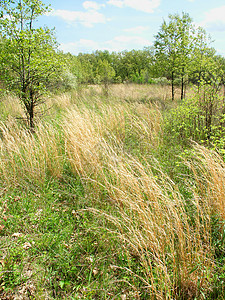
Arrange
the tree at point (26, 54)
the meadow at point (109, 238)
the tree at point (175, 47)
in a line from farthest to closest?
the tree at point (175, 47)
the tree at point (26, 54)
the meadow at point (109, 238)

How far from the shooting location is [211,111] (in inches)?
185

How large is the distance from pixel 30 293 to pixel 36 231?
786 millimetres

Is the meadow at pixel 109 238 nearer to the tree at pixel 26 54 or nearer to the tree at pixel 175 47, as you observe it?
the tree at pixel 26 54

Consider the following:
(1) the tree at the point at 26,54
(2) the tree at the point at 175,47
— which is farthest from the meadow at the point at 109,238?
(2) the tree at the point at 175,47

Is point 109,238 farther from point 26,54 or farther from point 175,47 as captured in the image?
point 175,47

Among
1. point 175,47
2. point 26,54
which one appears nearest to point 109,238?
point 26,54

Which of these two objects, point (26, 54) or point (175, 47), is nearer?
point (26, 54)

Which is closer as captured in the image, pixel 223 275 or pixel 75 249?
pixel 223 275

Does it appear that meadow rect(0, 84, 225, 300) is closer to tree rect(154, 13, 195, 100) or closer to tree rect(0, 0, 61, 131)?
tree rect(0, 0, 61, 131)

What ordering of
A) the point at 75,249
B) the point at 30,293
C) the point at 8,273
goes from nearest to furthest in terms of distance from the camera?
the point at 30,293, the point at 8,273, the point at 75,249

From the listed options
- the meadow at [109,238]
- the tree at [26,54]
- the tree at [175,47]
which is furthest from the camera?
the tree at [175,47]

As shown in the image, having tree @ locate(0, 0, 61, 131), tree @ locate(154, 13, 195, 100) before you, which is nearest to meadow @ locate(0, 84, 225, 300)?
tree @ locate(0, 0, 61, 131)

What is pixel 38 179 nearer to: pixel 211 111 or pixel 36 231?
pixel 36 231

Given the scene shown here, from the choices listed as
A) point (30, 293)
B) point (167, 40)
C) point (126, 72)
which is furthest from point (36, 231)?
point (126, 72)
